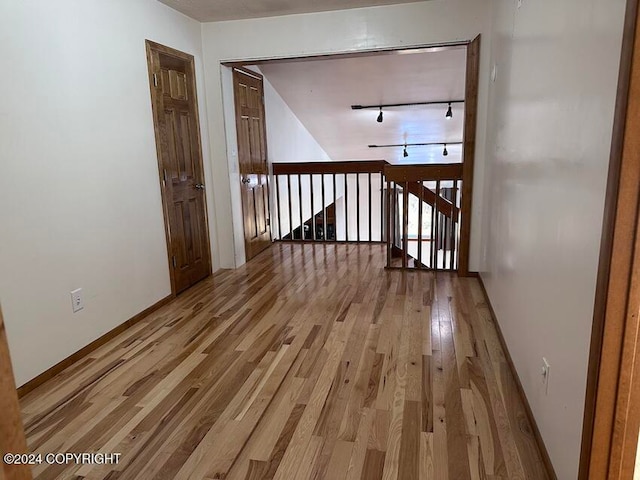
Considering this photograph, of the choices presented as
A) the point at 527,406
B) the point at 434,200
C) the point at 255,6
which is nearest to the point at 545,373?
the point at 527,406

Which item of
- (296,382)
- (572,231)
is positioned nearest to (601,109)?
(572,231)

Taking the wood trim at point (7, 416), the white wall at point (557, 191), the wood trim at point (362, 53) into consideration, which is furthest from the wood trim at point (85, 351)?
the white wall at point (557, 191)

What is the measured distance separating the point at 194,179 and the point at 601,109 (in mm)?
3272

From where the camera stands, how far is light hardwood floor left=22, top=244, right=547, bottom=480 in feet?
5.62

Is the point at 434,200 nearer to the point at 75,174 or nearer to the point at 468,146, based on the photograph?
the point at 468,146

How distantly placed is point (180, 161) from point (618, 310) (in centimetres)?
328

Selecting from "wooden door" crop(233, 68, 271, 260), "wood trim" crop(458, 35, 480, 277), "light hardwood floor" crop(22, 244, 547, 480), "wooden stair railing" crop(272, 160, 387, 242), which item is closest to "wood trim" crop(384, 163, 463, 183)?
"wood trim" crop(458, 35, 480, 277)

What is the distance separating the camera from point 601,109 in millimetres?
1201

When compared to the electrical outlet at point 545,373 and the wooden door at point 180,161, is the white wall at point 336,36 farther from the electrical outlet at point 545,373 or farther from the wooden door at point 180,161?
the electrical outlet at point 545,373

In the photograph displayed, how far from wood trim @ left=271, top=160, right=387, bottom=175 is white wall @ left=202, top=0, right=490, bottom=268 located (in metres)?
1.24

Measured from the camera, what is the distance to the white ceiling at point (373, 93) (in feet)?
16.3

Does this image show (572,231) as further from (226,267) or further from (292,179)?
(292,179)

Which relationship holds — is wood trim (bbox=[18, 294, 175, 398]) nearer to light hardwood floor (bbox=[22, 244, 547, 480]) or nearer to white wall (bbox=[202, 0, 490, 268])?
light hardwood floor (bbox=[22, 244, 547, 480])

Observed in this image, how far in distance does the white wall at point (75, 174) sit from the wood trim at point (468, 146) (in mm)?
2441
